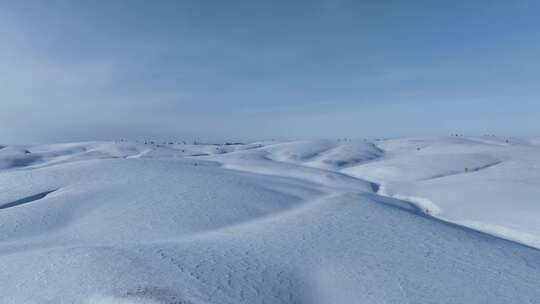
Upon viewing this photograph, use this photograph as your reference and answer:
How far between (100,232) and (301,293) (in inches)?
247

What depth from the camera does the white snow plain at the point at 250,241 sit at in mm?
6180

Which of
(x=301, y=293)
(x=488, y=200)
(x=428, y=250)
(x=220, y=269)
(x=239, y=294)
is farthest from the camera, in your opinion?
(x=488, y=200)

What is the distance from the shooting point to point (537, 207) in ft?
41.3

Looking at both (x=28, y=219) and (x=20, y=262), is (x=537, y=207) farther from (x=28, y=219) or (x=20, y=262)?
(x=28, y=219)

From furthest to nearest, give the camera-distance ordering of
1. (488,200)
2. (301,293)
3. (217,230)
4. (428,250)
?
1. (488,200)
2. (217,230)
3. (428,250)
4. (301,293)

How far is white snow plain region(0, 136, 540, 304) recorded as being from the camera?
20.3 ft

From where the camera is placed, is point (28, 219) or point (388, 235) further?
point (28, 219)

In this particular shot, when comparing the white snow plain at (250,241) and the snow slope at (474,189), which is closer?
the white snow plain at (250,241)

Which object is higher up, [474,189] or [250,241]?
[250,241]

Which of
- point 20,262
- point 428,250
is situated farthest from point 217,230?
point 428,250

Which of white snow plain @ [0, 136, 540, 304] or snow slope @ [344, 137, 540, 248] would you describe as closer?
white snow plain @ [0, 136, 540, 304]

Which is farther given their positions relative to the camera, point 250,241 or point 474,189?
point 474,189

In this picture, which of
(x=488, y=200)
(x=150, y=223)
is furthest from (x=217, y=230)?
(x=488, y=200)

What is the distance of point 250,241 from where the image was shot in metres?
8.65
